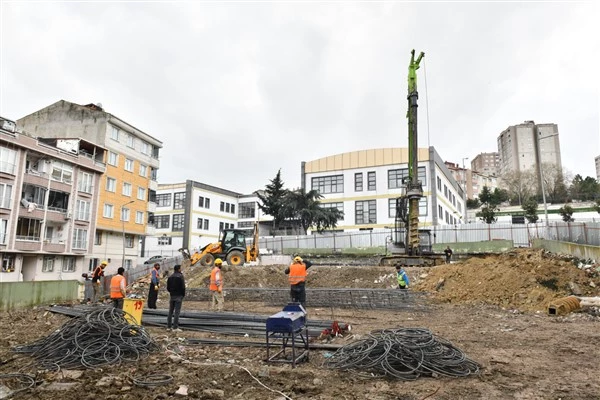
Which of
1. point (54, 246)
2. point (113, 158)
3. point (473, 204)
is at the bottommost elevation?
point (54, 246)

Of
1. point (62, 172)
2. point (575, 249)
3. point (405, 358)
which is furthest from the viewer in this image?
point (62, 172)

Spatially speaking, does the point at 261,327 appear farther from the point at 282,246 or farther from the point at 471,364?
the point at 282,246

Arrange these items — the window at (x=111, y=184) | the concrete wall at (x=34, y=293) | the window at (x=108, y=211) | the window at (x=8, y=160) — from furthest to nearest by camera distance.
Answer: the window at (x=111, y=184) < the window at (x=108, y=211) < the window at (x=8, y=160) < the concrete wall at (x=34, y=293)

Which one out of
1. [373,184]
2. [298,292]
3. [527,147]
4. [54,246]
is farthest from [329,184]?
[527,147]

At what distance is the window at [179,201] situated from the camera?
5425cm

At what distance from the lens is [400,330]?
22.8 feet

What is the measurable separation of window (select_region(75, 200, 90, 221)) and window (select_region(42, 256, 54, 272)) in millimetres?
3906

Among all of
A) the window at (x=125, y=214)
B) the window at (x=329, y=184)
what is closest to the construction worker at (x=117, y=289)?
the window at (x=125, y=214)

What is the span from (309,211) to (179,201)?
20.0 metres

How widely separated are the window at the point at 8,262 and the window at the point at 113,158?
1263cm

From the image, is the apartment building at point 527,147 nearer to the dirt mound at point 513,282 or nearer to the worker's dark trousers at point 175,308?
the dirt mound at point 513,282

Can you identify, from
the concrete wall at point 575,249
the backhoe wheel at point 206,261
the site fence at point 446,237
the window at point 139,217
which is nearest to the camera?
the concrete wall at point 575,249

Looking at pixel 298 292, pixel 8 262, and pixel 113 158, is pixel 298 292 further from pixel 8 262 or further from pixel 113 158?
pixel 113 158

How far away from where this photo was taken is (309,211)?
4419 centimetres
